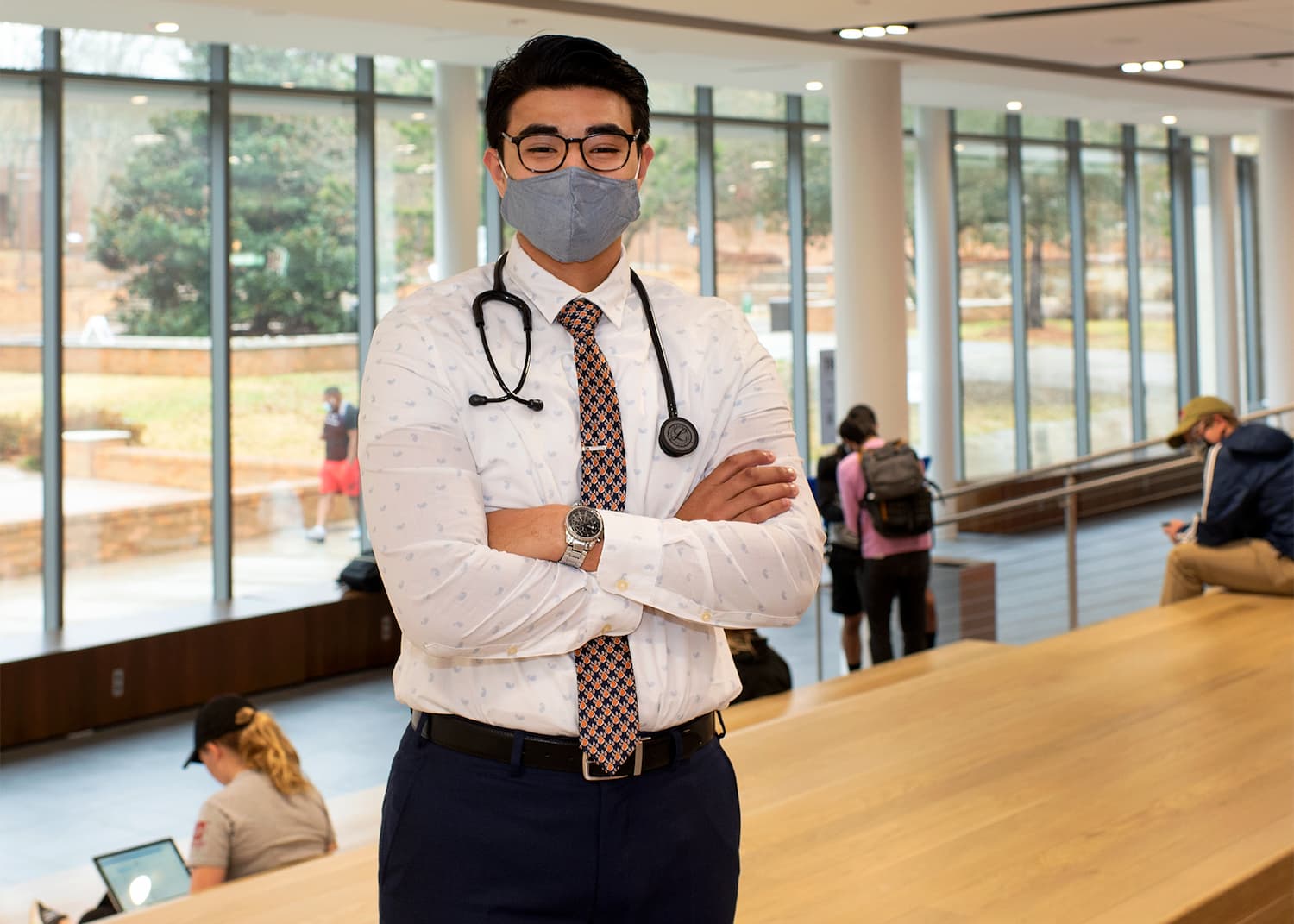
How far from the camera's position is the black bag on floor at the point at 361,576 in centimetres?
1018

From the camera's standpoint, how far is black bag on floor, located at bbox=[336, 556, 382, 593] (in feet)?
33.4

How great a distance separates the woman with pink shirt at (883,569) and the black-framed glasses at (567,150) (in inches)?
238

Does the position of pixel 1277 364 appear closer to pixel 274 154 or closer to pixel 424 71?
pixel 424 71

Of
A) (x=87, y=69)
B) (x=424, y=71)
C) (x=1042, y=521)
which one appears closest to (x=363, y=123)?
(x=424, y=71)

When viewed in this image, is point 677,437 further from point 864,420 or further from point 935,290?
point 935,290

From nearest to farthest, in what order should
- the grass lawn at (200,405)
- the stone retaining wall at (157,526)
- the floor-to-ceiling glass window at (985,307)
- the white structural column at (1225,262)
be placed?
the stone retaining wall at (157,526)
the grass lawn at (200,405)
the floor-to-ceiling glass window at (985,307)
the white structural column at (1225,262)

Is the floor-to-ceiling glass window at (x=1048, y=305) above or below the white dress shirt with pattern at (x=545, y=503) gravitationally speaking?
above

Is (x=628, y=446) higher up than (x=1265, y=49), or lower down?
lower down

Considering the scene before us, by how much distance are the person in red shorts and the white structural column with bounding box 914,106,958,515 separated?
21.5 feet

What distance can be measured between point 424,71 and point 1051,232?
8.94 m

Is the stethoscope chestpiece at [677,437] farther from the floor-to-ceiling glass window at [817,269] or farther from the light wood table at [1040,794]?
the floor-to-ceiling glass window at [817,269]

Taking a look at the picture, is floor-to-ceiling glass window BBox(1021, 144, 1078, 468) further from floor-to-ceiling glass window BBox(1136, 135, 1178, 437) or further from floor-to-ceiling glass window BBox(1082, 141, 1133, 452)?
floor-to-ceiling glass window BBox(1136, 135, 1178, 437)

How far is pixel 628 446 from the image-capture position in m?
1.92

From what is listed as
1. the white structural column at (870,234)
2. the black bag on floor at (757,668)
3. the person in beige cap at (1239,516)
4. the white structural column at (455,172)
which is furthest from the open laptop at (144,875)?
the white structural column at (870,234)
